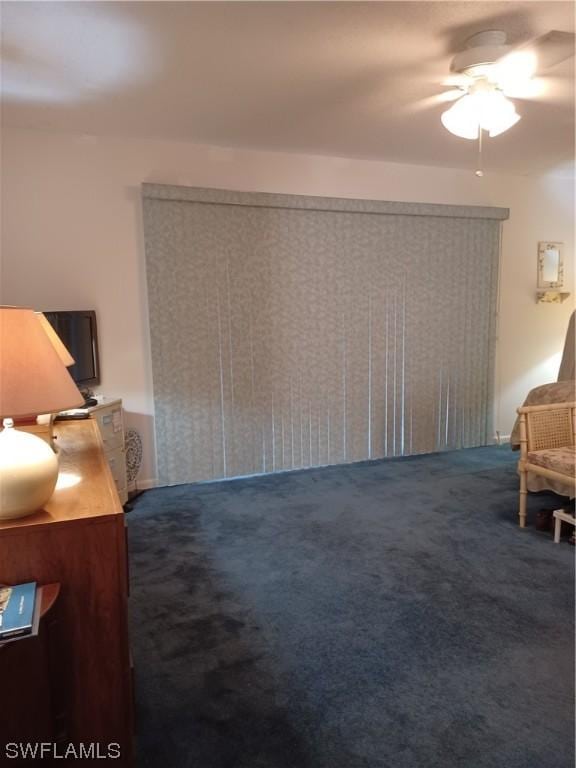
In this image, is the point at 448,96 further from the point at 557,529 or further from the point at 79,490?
the point at 79,490

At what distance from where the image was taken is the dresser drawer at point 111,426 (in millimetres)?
3242

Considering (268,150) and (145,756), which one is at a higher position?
(268,150)

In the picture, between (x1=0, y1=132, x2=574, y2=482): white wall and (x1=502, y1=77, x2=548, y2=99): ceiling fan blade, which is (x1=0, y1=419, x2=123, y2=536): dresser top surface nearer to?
(x1=0, y1=132, x2=574, y2=482): white wall

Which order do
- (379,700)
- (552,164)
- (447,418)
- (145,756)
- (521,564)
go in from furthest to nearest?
1. (447,418)
2. (552,164)
3. (521,564)
4. (379,700)
5. (145,756)

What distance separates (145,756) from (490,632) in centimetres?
137

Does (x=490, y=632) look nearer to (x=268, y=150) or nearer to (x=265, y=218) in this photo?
(x=265, y=218)

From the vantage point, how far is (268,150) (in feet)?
12.7

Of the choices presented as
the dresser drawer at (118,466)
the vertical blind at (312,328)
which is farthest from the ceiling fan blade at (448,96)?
the dresser drawer at (118,466)

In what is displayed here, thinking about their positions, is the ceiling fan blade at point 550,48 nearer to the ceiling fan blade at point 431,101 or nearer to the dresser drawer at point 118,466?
the ceiling fan blade at point 431,101

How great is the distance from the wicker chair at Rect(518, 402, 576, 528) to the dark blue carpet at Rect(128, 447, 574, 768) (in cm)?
35

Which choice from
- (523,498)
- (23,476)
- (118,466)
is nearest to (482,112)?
(523,498)

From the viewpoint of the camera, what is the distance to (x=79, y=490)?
4.78 feet

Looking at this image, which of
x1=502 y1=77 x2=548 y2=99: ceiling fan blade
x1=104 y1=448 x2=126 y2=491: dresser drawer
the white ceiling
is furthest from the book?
x1=502 y1=77 x2=548 y2=99: ceiling fan blade

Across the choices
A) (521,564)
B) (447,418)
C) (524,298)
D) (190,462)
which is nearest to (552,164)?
(524,298)
